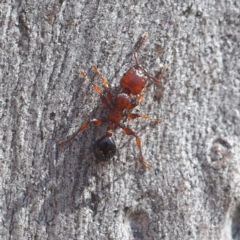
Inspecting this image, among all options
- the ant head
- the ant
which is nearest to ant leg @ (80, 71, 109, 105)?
the ant

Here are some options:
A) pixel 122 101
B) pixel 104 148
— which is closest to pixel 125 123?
pixel 122 101

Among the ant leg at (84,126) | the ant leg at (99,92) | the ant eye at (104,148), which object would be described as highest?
the ant leg at (99,92)

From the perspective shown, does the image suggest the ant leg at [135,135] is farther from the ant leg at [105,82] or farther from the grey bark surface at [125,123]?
the ant leg at [105,82]

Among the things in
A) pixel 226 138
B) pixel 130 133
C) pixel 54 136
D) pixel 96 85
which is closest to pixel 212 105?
pixel 226 138

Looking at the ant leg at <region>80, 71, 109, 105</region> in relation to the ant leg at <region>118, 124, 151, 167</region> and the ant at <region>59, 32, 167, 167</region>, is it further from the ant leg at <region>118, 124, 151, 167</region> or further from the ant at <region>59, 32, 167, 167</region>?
the ant leg at <region>118, 124, 151, 167</region>

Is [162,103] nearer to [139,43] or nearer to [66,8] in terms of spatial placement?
[139,43]

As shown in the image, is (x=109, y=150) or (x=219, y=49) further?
(x=219, y=49)

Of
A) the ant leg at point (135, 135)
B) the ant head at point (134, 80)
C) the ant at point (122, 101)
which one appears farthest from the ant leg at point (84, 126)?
the ant head at point (134, 80)

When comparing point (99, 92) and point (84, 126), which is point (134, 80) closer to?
point (99, 92)
